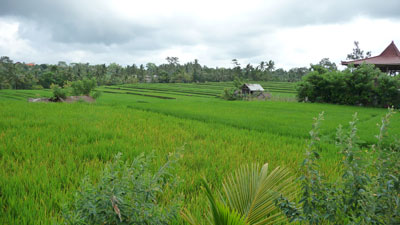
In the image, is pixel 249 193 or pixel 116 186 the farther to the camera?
pixel 249 193

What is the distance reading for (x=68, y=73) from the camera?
167ft

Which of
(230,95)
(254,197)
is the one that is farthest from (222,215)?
(230,95)

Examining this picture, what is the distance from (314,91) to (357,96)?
3153 mm

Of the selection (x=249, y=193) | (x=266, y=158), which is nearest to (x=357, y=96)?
(x=266, y=158)

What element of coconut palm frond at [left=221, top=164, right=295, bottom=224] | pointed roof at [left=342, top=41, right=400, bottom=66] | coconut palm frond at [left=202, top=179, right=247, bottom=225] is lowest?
coconut palm frond at [left=221, top=164, right=295, bottom=224]

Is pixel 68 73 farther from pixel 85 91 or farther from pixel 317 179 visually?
pixel 317 179

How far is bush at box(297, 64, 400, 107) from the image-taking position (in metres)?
15.3

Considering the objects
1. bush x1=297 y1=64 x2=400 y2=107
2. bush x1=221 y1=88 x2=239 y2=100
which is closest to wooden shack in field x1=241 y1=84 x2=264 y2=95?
bush x1=221 y1=88 x2=239 y2=100

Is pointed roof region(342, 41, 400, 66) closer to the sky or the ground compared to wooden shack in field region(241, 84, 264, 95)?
closer to the sky

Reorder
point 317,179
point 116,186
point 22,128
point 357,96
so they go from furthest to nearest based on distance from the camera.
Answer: point 357,96, point 22,128, point 317,179, point 116,186

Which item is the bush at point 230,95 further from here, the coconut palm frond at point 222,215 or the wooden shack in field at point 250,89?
the coconut palm frond at point 222,215

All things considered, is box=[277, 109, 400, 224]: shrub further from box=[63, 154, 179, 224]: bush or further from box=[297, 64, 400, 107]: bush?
box=[297, 64, 400, 107]: bush

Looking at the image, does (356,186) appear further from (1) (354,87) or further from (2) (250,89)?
(2) (250,89)

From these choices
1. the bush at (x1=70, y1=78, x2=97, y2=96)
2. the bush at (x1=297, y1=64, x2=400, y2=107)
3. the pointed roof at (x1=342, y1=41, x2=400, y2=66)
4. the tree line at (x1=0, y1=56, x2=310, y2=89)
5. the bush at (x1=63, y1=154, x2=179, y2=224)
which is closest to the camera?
the bush at (x1=63, y1=154, x2=179, y2=224)
